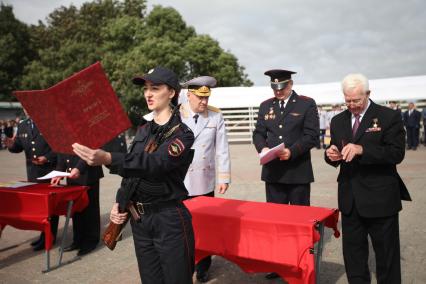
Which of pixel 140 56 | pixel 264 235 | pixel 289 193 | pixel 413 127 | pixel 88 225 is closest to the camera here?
pixel 264 235

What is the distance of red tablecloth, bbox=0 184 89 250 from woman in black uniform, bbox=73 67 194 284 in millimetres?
2403

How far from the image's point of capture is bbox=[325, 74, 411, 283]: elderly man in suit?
11.2 ft

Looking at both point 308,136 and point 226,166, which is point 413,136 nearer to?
point 308,136

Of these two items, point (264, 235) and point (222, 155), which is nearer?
point (264, 235)

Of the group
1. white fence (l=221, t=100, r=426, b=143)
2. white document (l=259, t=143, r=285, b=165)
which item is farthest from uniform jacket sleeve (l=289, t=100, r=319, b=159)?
white fence (l=221, t=100, r=426, b=143)

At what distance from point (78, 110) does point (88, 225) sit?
155 inches

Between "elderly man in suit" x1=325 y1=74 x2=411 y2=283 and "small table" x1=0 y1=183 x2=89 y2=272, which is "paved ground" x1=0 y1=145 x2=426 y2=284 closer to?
"small table" x1=0 y1=183 x2=89 y2=272

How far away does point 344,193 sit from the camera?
12.2ft

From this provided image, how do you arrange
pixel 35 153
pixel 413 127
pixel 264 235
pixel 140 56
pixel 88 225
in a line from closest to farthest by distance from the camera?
pixel 264 235 < pixel 88 225 < pixel 35 153 < pixel 413 127 < pixel 140 56

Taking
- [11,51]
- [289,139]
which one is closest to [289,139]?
[289,139]

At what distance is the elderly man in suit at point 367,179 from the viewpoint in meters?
3.43

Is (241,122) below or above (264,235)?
above

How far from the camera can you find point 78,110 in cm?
238

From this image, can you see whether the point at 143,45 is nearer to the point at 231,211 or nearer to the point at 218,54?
the point at 218,54
